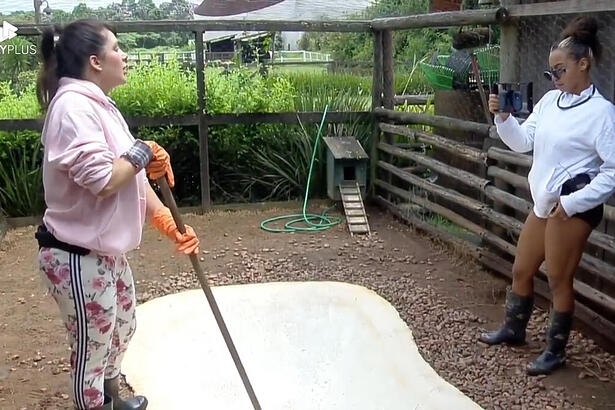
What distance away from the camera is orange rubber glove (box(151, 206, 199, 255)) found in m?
2.28

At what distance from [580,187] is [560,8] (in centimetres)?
115

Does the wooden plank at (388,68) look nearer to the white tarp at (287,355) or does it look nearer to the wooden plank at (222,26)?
the wooden plank at (222,26)

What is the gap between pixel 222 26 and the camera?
5559 millimetres

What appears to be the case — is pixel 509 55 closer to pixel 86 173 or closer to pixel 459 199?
pixel 459 199

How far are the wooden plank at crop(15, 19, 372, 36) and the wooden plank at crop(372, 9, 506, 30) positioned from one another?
28cm

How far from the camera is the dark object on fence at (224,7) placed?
708 cm

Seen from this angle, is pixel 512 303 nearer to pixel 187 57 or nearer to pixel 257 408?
pixel 257 408

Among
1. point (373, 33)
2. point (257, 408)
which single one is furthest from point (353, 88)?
point (257, 408)

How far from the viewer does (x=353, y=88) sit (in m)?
6.05

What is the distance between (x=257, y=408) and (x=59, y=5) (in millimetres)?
5200

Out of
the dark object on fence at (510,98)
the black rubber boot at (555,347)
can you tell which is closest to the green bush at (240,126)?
the dark object on fence at (510,98)

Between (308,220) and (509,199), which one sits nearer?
(509,199)

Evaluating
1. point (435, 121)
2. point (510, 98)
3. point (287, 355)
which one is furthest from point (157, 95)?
point (510, 98)

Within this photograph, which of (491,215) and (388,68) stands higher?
(388,68)
